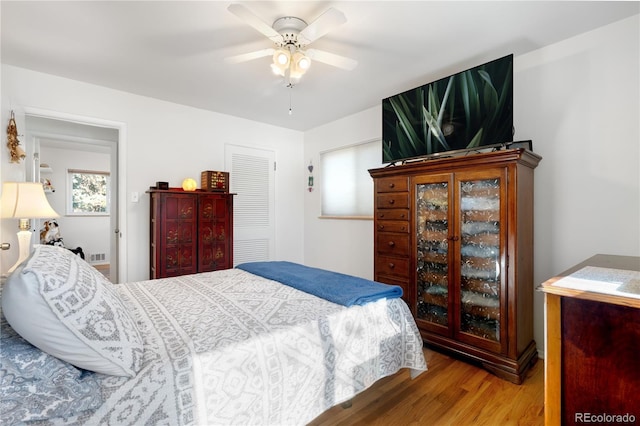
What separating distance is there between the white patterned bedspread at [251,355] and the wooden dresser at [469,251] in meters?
0.78

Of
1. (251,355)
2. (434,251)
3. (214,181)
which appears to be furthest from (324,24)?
(214,181)

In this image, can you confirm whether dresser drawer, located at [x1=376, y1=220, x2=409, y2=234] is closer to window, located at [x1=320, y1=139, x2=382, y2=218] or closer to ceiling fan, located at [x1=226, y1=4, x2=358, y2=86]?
window, located at [x1=320, y1=139, x2=382, y2=218]

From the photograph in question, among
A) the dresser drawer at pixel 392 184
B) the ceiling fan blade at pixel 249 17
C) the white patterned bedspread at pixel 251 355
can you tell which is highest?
the ceiling fan blade at pixel 249 17

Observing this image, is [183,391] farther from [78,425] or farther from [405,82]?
[405,82]

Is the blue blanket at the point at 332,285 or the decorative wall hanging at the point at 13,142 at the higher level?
the decorative wall hanging at the point at 13,142

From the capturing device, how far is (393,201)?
8.89ft

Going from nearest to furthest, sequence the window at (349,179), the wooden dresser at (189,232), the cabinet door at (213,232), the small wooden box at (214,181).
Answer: the wooden dresser at (189,232)
the cabinet door at (213,232)
the small wooden box at (214,181)
the window at (349,179)

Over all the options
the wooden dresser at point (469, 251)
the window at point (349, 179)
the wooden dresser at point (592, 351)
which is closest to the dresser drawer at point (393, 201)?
the wooden dresser at point (469, 251)

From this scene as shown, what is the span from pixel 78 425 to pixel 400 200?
243 cm

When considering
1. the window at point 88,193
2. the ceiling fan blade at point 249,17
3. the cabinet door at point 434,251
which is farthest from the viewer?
the window at point 88,193

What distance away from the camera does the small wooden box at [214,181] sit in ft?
11.3

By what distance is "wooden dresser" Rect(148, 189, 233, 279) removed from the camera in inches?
118

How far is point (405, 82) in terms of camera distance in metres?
2.93

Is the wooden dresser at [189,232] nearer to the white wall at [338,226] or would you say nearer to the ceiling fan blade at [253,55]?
the white wall at [338,226]
